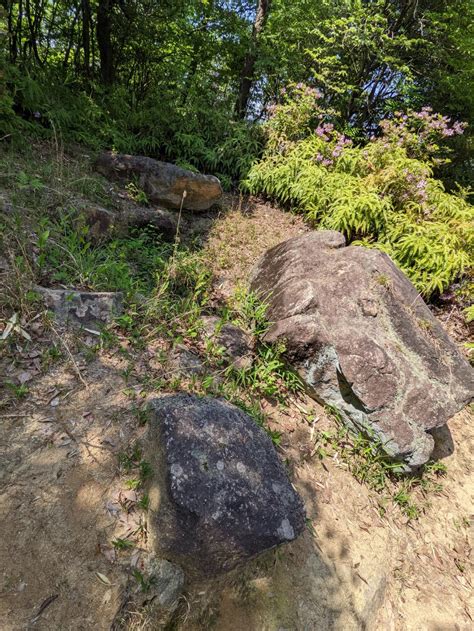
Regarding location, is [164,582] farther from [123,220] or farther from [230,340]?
[123,220]

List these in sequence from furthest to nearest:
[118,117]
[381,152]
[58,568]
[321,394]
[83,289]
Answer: [118,117] < [381,152] < [321,394] < [83,289] < [58,568]

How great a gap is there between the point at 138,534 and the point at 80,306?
1816mm

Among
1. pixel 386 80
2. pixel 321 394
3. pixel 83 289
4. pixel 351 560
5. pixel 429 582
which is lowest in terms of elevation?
pixel 429 582

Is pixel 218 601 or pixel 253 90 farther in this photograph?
pixel 253 90

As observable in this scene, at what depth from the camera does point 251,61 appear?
8.11 metres

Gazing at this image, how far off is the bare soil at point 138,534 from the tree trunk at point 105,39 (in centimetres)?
711

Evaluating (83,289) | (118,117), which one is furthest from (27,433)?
(118,117)

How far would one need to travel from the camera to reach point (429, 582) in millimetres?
2803

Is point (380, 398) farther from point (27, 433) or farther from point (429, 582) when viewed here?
point (27, 433)

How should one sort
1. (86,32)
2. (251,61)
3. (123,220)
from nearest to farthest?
1. (123,220)
2. (86,32)
3. (251,61)

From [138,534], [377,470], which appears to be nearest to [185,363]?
[138,534]

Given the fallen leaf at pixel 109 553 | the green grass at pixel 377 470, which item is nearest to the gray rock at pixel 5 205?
the fallen leaf at pixel 109 553

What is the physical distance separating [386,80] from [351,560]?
10.9m

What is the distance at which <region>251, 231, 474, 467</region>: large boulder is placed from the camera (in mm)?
3186
